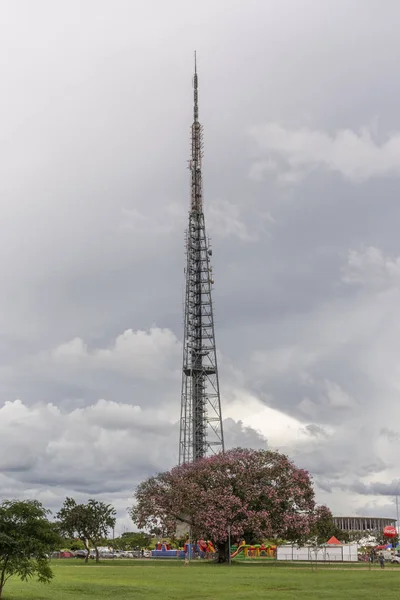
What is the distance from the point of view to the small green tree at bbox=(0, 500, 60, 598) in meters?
32.8

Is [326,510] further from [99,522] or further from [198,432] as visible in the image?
[198,432]

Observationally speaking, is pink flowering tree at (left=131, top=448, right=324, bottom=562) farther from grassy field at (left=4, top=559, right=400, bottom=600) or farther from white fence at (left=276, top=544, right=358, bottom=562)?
grassy field at (left=4, top=559, right=400, bottom=600)

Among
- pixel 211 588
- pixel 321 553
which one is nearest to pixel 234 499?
pixel 321 553

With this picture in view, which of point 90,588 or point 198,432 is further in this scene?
point 198,432

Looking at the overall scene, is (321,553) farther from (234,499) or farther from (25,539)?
(25,539)

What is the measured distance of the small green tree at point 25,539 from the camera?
1292 inches

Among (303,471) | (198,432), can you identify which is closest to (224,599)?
(303,471)

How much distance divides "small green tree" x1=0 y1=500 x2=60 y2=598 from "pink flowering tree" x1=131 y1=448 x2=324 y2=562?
145 ft

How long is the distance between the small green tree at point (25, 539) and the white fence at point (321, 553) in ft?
200

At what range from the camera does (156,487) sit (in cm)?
8381

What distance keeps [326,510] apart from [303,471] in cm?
605

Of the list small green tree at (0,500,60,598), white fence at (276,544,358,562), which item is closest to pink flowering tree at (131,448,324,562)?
white fence at (276,544,358,562)

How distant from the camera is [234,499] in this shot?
7619 cm

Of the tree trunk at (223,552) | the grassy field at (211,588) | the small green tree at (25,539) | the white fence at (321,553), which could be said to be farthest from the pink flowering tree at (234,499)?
the small green tree at (25,539)
